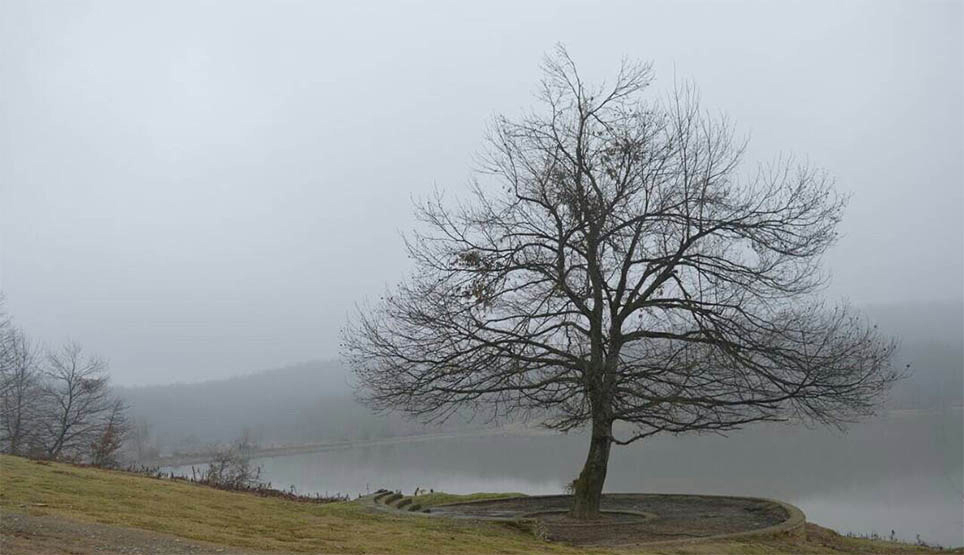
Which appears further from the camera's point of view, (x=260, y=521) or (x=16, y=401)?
(x=16, y=401)

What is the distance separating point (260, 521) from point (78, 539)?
342 cm

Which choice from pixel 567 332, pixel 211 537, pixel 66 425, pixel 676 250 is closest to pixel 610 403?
pixel 567 332

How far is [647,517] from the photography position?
14328mm

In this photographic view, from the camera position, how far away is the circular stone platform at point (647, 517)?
39.9 feet

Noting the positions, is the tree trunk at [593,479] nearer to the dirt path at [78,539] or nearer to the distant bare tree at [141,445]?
the dirt path at [78,539]

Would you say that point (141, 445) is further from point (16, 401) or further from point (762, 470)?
point (762, 470)

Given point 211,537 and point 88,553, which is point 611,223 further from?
point 88,553

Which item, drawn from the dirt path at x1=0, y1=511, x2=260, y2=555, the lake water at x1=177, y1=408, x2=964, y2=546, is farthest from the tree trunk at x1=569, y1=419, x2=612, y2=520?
the dirt path at x1=0, y1=511, x2=260, y2=555

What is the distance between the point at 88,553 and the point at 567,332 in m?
9.46

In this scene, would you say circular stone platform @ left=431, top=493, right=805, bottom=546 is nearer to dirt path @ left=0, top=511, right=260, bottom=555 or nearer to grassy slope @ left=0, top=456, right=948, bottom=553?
grassy slope @ left=0, top=456, right=948, bottom=553

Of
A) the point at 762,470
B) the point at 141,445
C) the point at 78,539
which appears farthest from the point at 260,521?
the point at 141,445

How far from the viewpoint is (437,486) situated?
27844 mm

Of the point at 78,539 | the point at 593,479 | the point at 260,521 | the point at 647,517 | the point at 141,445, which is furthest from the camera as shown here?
the point at 141,445

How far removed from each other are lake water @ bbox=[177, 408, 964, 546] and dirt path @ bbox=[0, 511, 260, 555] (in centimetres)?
1333
